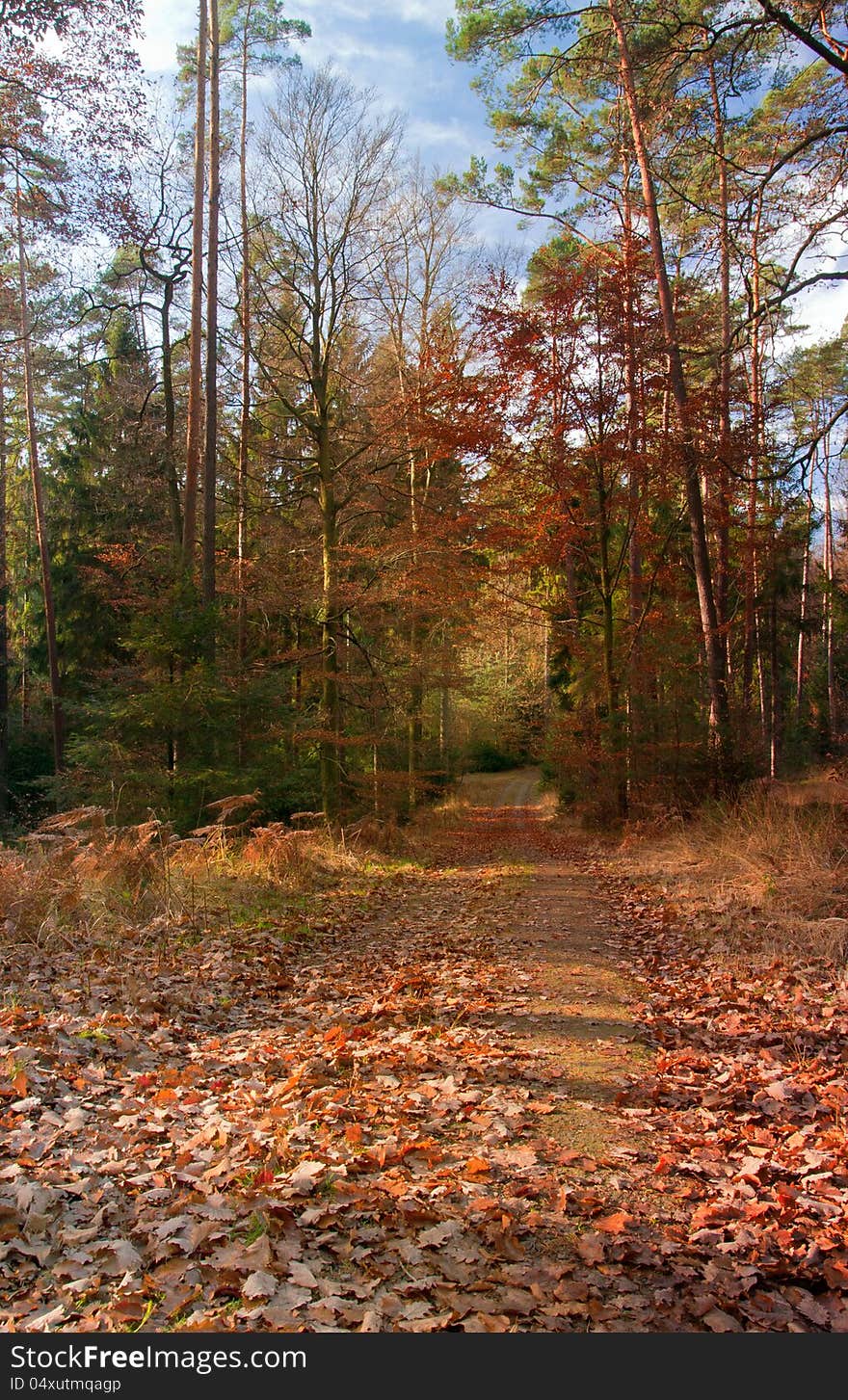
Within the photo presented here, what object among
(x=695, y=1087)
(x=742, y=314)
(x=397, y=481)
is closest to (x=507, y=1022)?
(x=695, y=1087)

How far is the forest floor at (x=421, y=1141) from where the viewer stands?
263 cm

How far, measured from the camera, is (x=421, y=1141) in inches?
145

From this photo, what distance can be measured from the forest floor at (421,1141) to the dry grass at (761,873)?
1.72 feet

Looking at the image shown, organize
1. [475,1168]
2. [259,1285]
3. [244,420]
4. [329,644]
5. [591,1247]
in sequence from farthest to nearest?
[244,420] < [329,644] < [475,1168] < [591,1247] < [259,1285]

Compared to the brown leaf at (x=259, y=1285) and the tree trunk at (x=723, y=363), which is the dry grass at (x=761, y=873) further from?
the brown leaf at (x=259, y=1285)

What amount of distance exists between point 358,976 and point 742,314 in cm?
1697

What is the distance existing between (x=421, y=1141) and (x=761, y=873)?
605 centimetres

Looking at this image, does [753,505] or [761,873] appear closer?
[761,873]

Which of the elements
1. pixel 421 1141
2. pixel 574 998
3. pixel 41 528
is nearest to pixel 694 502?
pixel 574 998

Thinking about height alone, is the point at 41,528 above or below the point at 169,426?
below

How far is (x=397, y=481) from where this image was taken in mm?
18891

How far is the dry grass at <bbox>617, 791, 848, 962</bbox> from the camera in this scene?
275 inches

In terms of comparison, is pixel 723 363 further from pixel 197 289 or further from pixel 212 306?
pixel 197 289

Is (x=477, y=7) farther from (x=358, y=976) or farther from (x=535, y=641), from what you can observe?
(x=535, y=641)
